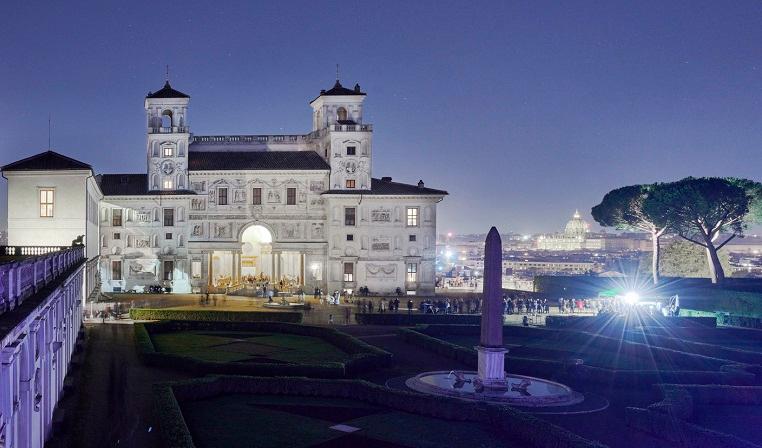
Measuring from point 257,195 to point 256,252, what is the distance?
5.42 meters

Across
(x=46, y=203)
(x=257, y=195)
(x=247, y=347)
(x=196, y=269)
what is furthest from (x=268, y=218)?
(x=247, y=347)

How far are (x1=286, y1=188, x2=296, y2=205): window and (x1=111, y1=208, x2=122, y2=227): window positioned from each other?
1324cm

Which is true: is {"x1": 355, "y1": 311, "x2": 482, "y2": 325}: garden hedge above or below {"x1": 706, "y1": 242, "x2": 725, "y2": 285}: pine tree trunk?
below

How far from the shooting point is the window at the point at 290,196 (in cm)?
6250

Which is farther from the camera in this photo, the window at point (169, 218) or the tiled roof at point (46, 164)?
the window at point (169, 218)

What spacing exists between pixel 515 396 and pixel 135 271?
147 ft

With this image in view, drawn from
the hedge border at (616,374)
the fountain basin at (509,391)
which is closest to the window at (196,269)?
the hedge border at (616,374)

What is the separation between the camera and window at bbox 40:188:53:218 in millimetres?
41562

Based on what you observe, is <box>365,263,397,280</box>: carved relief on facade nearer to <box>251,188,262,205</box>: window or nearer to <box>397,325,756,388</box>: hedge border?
<box>251,188,262,205</box>: window

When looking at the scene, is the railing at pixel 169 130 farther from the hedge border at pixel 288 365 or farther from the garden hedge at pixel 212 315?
the hedge border at pixel 288 365

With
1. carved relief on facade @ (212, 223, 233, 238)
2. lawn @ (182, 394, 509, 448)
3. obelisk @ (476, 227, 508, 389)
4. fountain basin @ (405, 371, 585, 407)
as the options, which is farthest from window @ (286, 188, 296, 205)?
obelisk @ (476, 227, 508, 389)

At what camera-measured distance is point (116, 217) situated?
61594 mm

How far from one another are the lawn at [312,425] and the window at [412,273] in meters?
38.3

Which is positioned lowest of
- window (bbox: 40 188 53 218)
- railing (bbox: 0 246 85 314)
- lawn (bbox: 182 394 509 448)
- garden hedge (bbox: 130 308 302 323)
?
lawn (bbox: 182 394 509 448)
